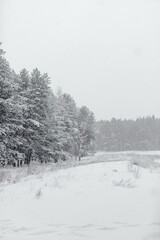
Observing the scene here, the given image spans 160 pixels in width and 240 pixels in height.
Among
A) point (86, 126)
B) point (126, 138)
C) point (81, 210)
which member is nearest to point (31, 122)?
point (81, 210)

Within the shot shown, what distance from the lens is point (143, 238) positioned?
5746 millimetres

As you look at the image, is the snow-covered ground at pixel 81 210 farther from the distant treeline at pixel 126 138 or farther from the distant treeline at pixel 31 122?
the distant treeline at pixel 126 138

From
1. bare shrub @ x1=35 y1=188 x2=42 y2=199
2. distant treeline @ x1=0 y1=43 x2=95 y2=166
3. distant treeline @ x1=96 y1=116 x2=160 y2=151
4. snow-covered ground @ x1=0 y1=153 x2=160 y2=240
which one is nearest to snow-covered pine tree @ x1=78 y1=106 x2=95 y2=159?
distant treeline @ x1=0 y1=43 x2=95 y2=166

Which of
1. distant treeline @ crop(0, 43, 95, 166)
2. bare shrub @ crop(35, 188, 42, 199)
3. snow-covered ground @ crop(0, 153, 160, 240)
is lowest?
snow-covered ground @ crop(0, 153, 160, 240)

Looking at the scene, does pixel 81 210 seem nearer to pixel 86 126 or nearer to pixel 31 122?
pixel 31 122

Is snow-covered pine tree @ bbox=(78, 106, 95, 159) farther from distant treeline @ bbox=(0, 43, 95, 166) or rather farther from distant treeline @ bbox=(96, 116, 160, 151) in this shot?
distant treeline @ bbox=(96, 116, 160, 151)

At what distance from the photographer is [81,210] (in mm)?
7637

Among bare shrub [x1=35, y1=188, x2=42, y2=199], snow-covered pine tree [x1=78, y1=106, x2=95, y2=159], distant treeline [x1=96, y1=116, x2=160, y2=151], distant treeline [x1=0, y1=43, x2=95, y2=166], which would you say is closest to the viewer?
bare shrub [x1=35, y1=188, x2=42, y2=199]

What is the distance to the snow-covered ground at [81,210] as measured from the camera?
6138mm

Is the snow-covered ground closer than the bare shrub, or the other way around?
the snow-covered ground

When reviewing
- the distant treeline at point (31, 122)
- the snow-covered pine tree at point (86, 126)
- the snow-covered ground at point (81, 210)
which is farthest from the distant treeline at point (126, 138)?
the snow-covered ground at point (81, 210)

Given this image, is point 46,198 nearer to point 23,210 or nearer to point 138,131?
point 23,210

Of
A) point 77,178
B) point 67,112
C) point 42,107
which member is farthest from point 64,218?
point 67,112

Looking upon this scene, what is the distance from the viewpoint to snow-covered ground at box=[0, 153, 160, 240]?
242 inches
